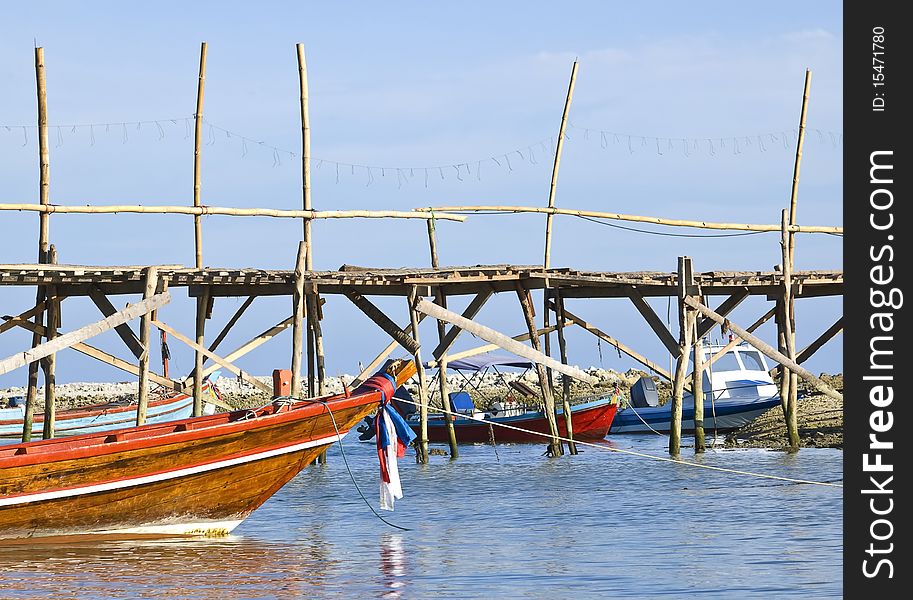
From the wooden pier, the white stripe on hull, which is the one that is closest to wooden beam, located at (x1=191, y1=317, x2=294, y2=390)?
Result: the wooden pier

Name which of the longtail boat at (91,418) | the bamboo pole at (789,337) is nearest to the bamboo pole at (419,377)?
the bamboo pole at (789,337)

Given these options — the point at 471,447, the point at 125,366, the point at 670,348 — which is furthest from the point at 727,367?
the point at 125,366

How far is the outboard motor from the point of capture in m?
32.0

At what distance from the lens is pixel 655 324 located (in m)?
21.5

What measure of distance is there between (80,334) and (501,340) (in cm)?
486

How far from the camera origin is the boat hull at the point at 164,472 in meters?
12.3

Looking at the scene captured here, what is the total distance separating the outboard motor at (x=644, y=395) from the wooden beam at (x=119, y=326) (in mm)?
16987

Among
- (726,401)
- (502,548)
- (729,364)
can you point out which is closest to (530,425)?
(726,401)

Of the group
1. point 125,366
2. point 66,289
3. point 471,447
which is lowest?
point 471,447

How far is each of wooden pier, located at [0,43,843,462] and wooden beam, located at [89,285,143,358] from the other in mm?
21

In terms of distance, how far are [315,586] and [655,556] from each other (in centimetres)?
353

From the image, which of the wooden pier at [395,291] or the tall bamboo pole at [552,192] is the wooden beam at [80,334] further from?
the tall bamboo pole at [552,192]
